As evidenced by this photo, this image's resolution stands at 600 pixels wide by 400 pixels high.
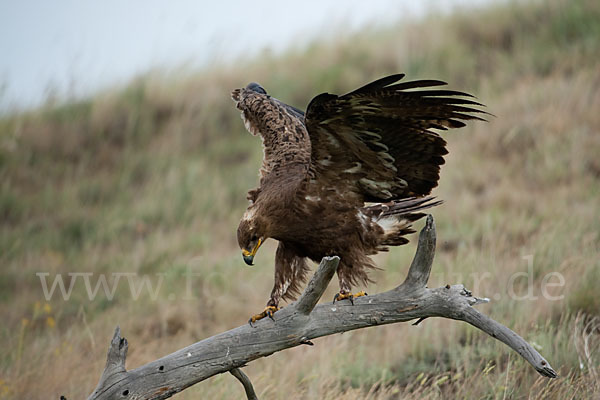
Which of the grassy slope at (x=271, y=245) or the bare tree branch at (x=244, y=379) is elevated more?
the grassy slope at (x=271, y=245)

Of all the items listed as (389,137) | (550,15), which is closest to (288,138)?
(389,137)

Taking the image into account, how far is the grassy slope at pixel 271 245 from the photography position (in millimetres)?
5043

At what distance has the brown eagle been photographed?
12.1ft

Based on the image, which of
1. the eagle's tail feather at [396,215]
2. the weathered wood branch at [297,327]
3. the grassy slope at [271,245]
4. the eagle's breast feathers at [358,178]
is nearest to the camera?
the weathered wood branch at [297,327]

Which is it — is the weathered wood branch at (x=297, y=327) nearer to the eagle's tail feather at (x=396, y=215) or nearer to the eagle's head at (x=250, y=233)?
the eagle's head at (x=250, y=233)

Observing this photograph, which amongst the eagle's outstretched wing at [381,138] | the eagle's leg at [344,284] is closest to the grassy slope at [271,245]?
the eagle's leg at [344,284]

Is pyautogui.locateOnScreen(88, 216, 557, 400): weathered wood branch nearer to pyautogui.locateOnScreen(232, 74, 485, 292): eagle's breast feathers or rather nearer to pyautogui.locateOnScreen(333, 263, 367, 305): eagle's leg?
pyautogui.locateOnScreen(333, 263, 367, 305): eagle's leg

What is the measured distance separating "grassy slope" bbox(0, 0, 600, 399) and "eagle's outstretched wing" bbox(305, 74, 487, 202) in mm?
1209

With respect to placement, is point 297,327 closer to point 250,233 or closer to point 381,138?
point 250,233

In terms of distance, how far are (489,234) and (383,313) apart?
358 centimetres

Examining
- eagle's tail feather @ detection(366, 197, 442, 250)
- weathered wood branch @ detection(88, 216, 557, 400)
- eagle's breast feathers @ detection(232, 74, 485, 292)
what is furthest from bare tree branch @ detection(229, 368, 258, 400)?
eagle's tail feather @ detection(366, 197, 442, 250)

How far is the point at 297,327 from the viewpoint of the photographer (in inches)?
137

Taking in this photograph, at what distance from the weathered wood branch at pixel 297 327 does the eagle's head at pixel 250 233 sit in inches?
15.4

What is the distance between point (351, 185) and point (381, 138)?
0.35m
